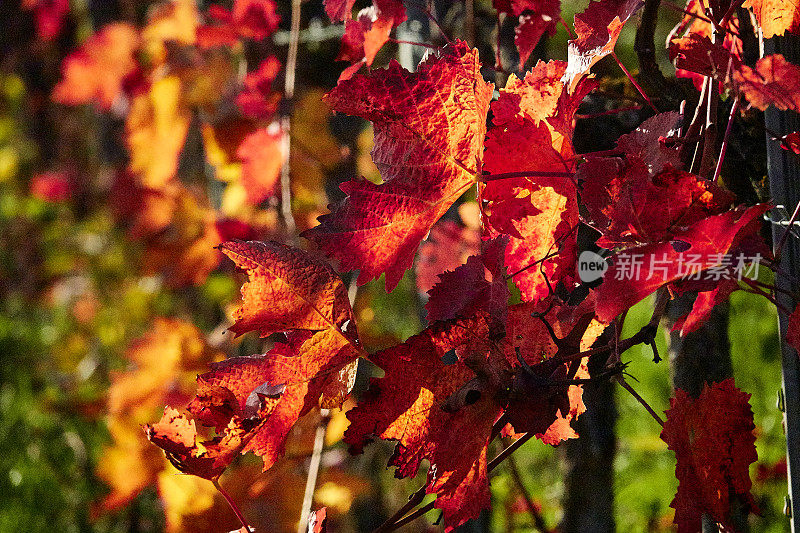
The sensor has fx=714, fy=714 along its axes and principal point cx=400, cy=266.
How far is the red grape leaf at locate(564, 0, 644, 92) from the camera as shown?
0.41 meters

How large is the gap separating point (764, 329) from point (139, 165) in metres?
1.64

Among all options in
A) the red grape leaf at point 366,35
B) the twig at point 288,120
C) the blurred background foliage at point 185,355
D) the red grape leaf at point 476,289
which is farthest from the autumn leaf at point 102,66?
the red grape leaf at point 476,289

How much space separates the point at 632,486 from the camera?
1.70 m

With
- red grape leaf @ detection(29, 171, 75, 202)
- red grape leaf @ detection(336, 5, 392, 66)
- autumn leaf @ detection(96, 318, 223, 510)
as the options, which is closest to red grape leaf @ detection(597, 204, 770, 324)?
red grape leaf @ detection(336, 5, 392, 66)

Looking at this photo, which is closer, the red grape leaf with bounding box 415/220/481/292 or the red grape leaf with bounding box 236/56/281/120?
the red grape leaf with bounding box 415/220/481/292

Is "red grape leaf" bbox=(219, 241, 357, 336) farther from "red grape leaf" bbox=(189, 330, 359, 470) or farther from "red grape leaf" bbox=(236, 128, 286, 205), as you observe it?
"red grape leaf" bbox=(236, 128, 286, 205)

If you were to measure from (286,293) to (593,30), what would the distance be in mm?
238

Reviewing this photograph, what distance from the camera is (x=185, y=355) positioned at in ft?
4.44

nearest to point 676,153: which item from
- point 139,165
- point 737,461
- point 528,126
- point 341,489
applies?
point 528,126

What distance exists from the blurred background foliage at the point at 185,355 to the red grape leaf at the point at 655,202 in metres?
0.28

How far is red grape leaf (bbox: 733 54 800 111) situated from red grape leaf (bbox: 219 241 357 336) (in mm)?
247

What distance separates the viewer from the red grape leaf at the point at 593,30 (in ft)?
1.35

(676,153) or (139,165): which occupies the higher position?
(676,153)

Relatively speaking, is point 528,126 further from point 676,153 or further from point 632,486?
point 632,486
